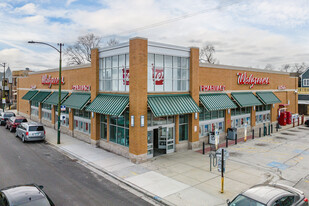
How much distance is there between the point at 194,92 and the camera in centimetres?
2027

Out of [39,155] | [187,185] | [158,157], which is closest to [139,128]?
[158,157]

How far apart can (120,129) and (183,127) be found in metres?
5.29

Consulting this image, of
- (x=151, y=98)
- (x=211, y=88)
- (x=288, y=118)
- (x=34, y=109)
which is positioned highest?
(x=211, y=88)

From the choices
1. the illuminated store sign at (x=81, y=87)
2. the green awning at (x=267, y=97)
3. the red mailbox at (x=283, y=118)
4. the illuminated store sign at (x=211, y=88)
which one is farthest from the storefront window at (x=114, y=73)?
the red mailbox at (x=283, y=118)

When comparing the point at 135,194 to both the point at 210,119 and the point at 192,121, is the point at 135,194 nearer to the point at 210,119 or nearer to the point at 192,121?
the point at 192,121

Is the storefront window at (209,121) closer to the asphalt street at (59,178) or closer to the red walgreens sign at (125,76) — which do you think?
the red walgreens sign at (125,76)

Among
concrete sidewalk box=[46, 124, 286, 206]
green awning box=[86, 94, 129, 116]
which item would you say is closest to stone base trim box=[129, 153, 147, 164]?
concrete sidewalk box=[46, 124, 286, 206]

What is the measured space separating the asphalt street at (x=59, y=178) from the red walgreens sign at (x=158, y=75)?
26.0 feet

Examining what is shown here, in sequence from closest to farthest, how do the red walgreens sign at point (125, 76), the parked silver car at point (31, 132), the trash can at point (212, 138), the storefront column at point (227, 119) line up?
Result: the red walgreens sign at point (125, 76)
the trash can at point (212, 138)
the parked silver car at point (31, 132)
the storefront column at point (227, 119)

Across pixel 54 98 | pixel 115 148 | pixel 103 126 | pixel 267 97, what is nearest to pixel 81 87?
pixel 103 126

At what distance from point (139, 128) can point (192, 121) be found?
18.1 feet

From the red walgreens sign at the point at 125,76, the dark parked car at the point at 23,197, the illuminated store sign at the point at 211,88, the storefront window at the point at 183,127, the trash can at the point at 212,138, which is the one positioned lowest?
the trash can at the point at 212,138

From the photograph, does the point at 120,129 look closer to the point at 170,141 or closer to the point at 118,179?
the point at 170,141

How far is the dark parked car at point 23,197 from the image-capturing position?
25.6ft
